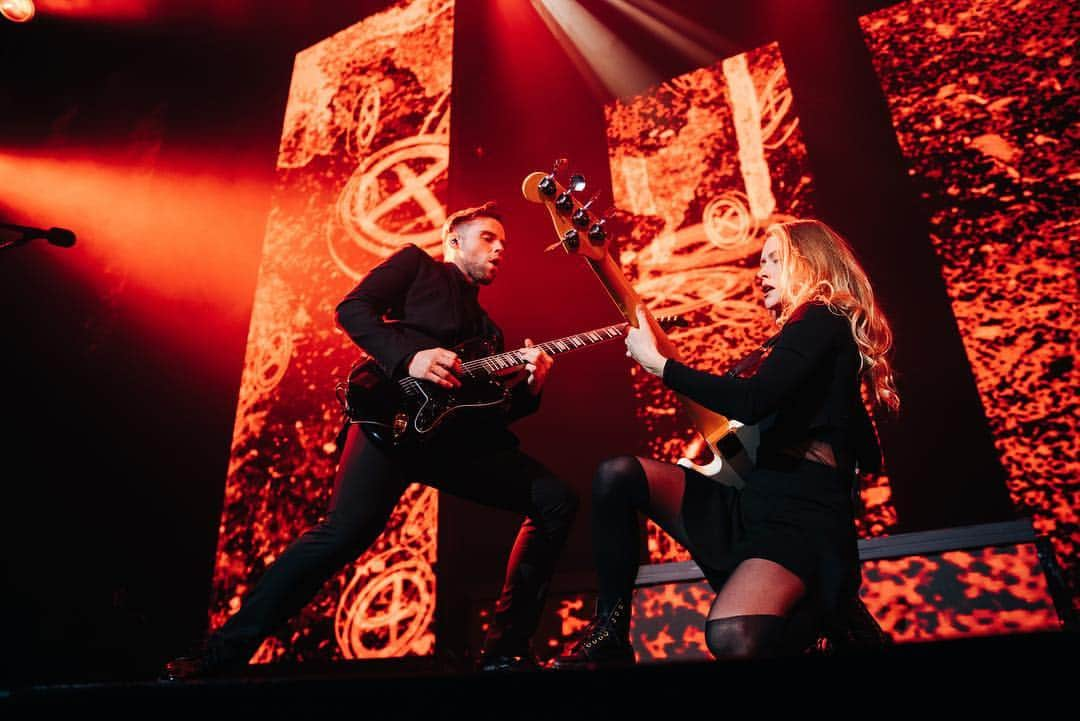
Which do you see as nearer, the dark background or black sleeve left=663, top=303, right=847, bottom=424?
black sleeve left=663, top=303, right=847, bottom=424

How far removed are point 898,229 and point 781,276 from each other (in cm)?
172

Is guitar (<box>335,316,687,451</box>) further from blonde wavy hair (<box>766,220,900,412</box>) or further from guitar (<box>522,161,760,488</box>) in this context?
blonde wavy hair (<box>766,220,900,412</box>)

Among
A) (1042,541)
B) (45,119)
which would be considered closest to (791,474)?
(1042,541)

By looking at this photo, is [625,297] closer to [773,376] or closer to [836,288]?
[836,288]

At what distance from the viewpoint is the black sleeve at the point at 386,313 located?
86.2 inches

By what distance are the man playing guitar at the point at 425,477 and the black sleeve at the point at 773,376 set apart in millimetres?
815

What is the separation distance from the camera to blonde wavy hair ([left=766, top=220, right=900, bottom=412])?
1669mm

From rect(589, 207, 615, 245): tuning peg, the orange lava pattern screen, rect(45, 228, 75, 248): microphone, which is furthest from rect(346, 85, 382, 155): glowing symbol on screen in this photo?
rect(589, 207, 615, 245): tuning peg

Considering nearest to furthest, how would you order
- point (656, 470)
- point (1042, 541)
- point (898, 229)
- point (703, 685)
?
point (703, 685) < point (656, 470) < point (1042, 541) < point (898, 229)

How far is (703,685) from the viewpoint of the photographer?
857 mm

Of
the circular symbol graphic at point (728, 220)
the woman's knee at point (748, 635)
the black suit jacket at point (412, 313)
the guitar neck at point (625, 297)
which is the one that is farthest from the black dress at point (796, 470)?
the circular symbol graphic at point (728, 220)

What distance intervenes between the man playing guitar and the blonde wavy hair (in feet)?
3.11

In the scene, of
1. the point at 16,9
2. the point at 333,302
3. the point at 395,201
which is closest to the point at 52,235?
the point at 333,302

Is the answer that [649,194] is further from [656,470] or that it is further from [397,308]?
[656,470]
